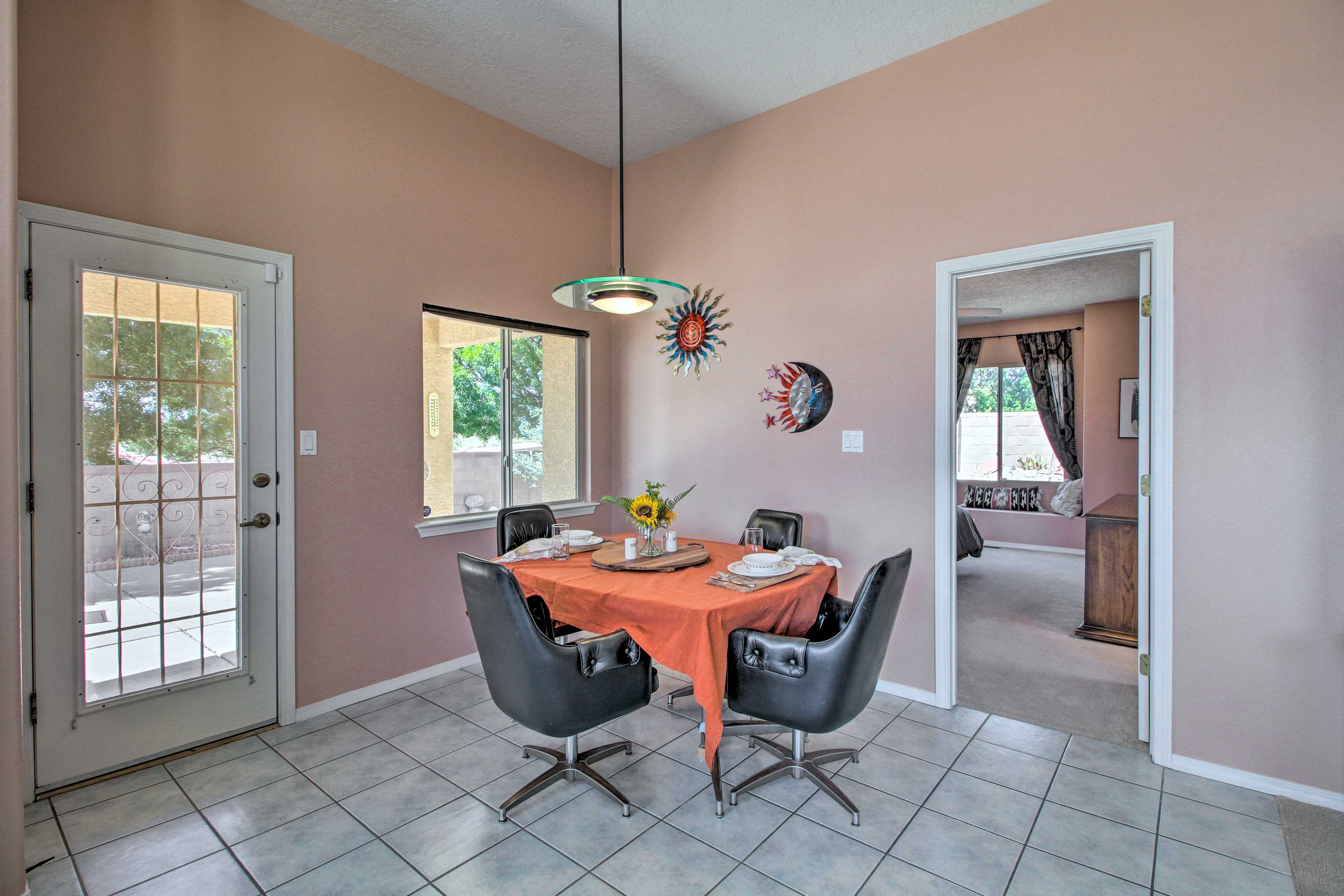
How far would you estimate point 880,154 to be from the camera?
3.25 m

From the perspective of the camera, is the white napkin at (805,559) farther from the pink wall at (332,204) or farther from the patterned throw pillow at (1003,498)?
the patterned throw pillow at (1003,498)

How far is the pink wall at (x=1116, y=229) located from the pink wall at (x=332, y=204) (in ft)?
4.96

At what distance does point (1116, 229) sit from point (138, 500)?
4.09 metres

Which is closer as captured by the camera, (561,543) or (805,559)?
(805,559)

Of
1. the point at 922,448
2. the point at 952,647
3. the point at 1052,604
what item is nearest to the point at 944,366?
the point at 922,448

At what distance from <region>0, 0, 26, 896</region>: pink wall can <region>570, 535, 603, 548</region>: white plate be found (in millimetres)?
1821

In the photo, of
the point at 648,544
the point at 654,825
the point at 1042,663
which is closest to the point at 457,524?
the point at 648,544

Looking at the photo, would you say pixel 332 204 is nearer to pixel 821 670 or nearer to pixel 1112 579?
pixel 821 670

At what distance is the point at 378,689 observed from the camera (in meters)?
3.22

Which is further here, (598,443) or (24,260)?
(598,443)

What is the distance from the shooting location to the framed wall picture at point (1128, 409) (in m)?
6.43

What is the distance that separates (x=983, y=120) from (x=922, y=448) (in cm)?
156

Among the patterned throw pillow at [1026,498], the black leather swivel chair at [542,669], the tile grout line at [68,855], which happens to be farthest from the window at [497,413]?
the patterned throw pillow at [1026,498]

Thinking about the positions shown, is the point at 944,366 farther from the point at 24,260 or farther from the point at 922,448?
the point at 24,260
